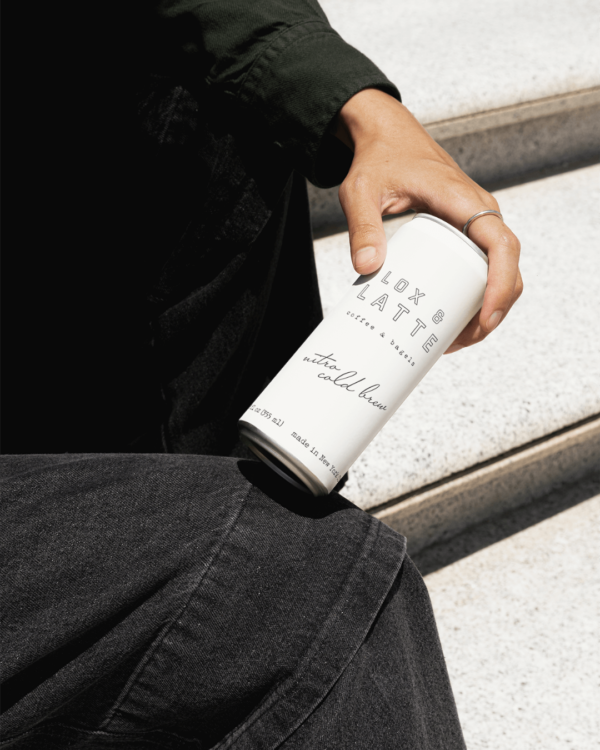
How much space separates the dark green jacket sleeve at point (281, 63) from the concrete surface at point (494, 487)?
0.45 m

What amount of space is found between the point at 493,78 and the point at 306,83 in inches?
Answer: 28.9

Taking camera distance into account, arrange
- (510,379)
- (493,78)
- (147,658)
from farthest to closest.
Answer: (493,78)
(510,379)
(147,658)

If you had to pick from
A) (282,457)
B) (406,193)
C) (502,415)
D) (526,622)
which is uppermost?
(406,193)

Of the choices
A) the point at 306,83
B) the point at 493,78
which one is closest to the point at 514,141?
the point at 493,78

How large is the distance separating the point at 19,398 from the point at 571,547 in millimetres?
739

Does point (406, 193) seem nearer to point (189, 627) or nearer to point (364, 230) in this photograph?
point (364, 230)

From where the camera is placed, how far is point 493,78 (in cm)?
107

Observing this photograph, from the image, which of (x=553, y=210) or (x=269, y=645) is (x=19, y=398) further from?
(x=553, y=210)

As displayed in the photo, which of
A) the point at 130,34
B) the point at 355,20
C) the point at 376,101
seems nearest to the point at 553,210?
the point at 355,20

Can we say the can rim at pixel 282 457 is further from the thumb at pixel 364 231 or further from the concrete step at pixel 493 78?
the concrete step at pixel 493 78

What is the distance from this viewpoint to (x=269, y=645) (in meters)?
0.37

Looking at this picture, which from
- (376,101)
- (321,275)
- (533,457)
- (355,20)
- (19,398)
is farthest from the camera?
(355,20)

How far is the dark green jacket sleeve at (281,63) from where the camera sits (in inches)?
19.3

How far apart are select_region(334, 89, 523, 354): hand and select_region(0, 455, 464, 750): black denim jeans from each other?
0.19 meters
